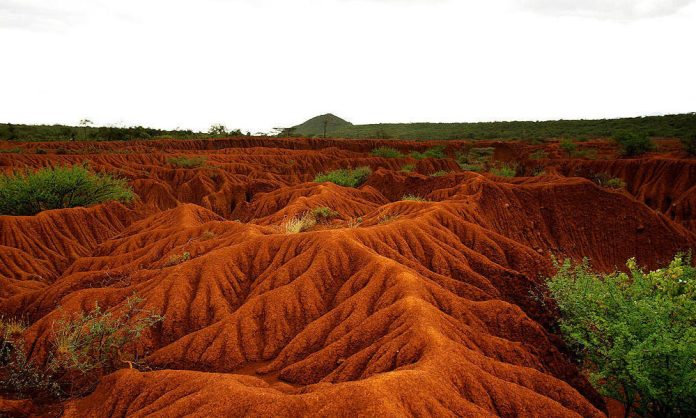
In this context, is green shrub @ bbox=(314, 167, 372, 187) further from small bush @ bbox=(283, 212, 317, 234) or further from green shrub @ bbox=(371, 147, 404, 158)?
small bush @ bbox=(283, 212, 317, 234)

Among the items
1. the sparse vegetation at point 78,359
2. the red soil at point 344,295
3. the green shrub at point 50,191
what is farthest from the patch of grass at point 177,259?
the green shrub at point 50,191

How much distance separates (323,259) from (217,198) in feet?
80.3

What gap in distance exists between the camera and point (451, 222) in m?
15.9

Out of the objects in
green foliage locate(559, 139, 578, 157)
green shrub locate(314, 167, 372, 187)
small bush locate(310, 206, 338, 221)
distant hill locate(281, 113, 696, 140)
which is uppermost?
distant hill locate(281, 113, 696, 140)

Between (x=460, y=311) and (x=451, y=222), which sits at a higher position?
(x=451, y=222)

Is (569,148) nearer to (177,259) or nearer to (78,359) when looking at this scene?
(177,259)

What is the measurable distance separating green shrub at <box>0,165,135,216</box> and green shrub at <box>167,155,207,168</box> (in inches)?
546

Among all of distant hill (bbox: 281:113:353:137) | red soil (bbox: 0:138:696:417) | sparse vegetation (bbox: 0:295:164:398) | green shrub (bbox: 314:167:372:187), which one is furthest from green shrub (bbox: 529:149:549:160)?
distant hill (bbox: 281:113:353:137)

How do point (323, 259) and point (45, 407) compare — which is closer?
point (45, 407)

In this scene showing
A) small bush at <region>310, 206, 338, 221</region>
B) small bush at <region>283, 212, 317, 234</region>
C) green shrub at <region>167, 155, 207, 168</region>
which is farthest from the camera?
green shrub at <region>167, 155, 207, 168</region>

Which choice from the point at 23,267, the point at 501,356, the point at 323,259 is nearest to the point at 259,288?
the point at 323,259

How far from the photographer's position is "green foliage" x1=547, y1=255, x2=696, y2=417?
784cm

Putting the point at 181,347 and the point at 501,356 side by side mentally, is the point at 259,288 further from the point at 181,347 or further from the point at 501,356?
the point at 501,356

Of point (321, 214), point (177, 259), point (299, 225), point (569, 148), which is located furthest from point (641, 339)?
point (569, 148)
